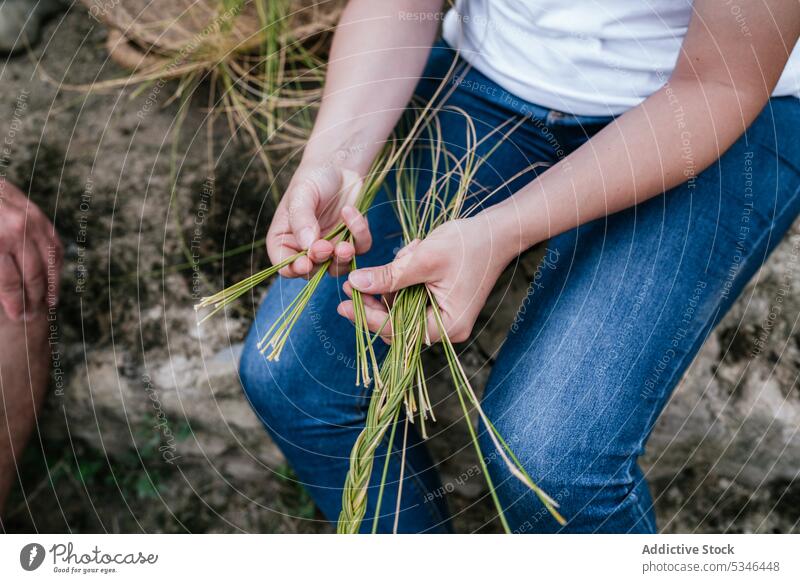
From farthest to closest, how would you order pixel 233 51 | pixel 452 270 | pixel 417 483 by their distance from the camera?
pixel 233 51
pixel 417 483
pixel 452 270

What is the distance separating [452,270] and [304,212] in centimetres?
15

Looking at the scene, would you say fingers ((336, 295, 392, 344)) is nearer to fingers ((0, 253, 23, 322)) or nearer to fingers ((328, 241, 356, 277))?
fingers ((328, 241, 356, 277))

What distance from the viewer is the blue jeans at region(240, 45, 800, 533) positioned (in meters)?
0.60

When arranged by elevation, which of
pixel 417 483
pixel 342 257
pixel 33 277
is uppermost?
pixel 342 257

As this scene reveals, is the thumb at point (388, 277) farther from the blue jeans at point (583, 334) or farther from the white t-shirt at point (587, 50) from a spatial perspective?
the white t-shirt at point (587, 50)

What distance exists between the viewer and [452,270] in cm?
58

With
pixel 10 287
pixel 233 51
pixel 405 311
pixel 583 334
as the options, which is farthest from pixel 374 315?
pixel 233 51

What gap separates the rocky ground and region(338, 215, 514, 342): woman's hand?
231 millimetres

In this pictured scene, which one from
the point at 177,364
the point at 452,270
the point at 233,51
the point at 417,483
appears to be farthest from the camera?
the point at 233,51

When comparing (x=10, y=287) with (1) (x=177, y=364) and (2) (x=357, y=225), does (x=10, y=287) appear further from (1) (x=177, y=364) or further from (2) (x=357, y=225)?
(2) (x=357, y=225)

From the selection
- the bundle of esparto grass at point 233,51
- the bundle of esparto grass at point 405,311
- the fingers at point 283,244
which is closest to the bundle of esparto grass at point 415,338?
the bundle of esparto grass at point 405,311

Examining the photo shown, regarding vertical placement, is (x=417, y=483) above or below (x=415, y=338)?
below

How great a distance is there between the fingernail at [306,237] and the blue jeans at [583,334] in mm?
103
